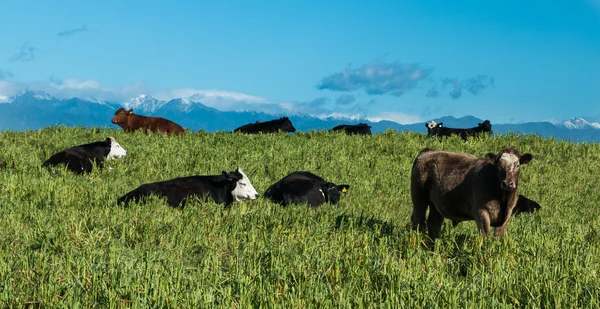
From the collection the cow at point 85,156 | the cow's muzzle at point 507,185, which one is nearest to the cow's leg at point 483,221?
the cow's muzzle at point 507,185

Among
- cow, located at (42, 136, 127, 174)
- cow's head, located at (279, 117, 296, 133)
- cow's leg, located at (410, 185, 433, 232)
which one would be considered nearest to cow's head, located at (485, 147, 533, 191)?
cow's leg, located at (410, 185, 433, 232)

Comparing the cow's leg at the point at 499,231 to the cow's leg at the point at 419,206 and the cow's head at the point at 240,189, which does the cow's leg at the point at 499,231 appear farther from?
the cow's head at the point at 240,189

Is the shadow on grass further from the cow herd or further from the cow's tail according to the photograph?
the cow's tail

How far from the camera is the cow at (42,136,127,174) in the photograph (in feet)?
50.6

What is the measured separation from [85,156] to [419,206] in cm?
954

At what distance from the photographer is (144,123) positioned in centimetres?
2611

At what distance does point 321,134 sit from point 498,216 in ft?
53.8

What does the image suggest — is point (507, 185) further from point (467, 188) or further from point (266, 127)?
point (266, 127)

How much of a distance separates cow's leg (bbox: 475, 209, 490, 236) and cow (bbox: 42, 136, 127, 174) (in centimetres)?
1005

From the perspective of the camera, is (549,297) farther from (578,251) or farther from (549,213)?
(549,213)

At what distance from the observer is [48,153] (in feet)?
57.5

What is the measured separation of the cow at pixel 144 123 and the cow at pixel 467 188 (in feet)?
53.8

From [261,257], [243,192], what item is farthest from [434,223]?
[243,192]

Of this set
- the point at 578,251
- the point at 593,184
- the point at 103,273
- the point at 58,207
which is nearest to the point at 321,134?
the point at 593,184
